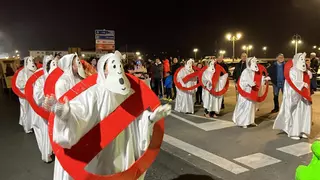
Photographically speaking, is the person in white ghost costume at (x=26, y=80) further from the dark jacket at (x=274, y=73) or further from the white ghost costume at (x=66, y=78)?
the dark jacket at (x=274, y=73)

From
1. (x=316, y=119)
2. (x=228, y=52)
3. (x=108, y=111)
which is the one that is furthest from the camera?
(x=228, y=52)

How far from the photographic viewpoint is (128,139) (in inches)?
147

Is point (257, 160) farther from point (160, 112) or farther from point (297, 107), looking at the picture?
point (160, 112)

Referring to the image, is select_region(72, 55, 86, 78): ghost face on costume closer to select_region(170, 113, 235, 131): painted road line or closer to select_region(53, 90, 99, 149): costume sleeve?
select_region(53, 90, 99, 149): costume sleeve

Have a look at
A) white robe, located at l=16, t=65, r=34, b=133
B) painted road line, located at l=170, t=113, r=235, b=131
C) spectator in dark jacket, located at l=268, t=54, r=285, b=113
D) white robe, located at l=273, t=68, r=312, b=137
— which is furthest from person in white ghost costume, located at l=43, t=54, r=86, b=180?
spectator in dark jacket, located at l=268, t=54, r=285, b=113

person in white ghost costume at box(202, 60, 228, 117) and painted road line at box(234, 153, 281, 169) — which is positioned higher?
person in white ghost costume at box(202, 60, 228, 117)

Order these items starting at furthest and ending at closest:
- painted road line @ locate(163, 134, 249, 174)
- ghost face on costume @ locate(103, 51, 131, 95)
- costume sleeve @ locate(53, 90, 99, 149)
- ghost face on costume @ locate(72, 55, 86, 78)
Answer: painted road line @ locate(163, 134, 249, 174) → ghost face on costume @ locate(72, 55, 86, 78) → ghost face on costume @ locate(103, 51, 131, 95) → costume sleeve @ locate(53, 90, 99, 149)

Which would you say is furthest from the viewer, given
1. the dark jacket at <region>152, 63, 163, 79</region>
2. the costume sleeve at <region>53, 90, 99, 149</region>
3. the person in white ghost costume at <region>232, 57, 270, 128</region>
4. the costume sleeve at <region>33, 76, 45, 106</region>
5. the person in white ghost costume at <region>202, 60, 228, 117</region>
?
the dark jacket at <region>152, 63, 163, 79</region>

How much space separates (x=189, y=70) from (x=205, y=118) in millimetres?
2239

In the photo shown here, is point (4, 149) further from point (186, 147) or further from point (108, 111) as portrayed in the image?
point (108, 111)

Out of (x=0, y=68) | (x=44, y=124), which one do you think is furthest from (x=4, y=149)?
(x=0, y=68)

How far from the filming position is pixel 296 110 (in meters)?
8.13

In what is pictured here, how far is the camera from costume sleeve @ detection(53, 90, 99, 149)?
2.96m

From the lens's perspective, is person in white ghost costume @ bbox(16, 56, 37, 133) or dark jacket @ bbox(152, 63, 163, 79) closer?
person in white ghost costume @ bbox(16, 56, 37, 133)
